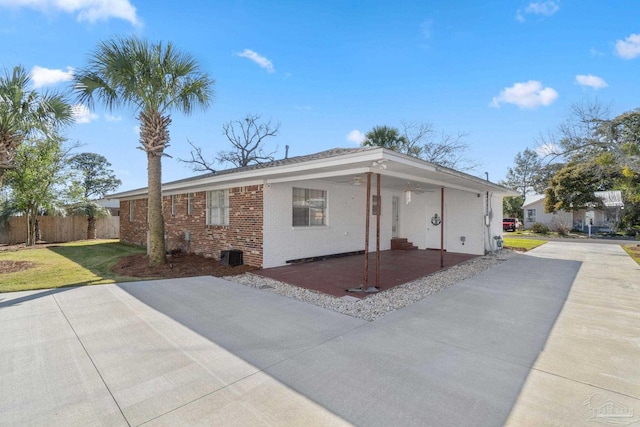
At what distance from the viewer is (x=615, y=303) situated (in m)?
5.58

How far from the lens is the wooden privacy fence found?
16520mm

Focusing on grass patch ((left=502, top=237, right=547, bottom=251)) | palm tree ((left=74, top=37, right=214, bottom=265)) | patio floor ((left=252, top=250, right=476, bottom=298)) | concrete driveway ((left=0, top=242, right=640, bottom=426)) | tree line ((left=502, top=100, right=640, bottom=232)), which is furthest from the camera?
tree line ((left=502, top=100, right=640, bottom=232))

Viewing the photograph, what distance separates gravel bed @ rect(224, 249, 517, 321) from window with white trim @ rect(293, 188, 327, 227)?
262cm

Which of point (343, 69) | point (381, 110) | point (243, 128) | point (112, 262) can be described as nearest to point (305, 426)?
point (112, 262)

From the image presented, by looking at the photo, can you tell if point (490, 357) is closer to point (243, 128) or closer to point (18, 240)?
point (18, 240)

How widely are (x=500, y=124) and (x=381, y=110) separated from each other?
7013 mm

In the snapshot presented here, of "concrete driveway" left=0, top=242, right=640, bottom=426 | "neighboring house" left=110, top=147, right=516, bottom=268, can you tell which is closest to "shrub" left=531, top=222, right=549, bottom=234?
"neighboring house" left=110, top=147, right=516, bottom=268

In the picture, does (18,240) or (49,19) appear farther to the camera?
(18,240)

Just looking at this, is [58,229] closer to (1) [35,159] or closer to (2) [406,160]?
(1) [35,159]

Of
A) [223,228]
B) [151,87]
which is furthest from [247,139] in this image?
[151,87]

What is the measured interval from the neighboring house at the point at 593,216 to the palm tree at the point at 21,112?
107 feet

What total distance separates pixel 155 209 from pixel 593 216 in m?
31.0

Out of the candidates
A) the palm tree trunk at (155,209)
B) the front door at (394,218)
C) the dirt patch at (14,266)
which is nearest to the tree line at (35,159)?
the dirt patch at (14,266)

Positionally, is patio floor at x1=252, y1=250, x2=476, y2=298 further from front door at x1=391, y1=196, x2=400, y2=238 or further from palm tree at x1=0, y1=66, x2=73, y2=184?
palm tree at x1=0, y1=66, x2=73, y2=184
